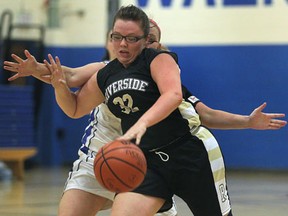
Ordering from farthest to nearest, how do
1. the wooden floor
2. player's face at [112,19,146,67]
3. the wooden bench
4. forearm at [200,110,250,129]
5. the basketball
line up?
1. the wooden bench
2. the wooden floor
3. forearm at [200,110,250,129]
4. player's face at [112,19,146,67]
5. the basketball

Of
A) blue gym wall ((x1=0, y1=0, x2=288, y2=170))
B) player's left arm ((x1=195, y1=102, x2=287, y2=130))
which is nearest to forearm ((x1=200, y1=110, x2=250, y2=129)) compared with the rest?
player's left arm ((x1=195, y1=102, x2=287, y2=130))

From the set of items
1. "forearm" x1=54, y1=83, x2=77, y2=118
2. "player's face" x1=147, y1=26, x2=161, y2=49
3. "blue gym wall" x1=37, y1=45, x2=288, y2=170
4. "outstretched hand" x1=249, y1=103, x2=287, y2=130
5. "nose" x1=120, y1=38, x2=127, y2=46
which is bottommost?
"blue gym wall" x1=37, y1=45, x2=288, y2=170

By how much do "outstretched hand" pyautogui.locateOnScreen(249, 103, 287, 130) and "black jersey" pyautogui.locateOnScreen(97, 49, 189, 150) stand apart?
0.54 metres

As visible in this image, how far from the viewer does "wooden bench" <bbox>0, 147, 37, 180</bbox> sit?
11.1 meters

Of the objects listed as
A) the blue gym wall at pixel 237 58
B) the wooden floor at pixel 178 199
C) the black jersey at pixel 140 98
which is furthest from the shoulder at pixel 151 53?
the blue gym wall at pixel 237 58

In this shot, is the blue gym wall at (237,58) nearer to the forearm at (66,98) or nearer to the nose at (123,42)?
the forearm at (66,98)

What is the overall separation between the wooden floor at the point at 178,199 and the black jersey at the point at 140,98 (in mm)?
3608

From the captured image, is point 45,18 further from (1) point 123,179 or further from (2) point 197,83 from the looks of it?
(1) point 123,179

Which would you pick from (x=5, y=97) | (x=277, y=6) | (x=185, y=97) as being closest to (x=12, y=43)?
(x=5, y=97)

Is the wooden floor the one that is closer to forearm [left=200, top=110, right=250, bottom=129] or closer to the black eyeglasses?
forearm [left=200, top=110, right=250, bottom=129]

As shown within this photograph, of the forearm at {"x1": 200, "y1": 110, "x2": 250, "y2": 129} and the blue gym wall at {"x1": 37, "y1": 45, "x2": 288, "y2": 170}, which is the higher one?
the forearm at {"x1": 200, "y1": 110, "x2": 250, "y2": 129}

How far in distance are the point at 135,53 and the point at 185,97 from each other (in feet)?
1.62

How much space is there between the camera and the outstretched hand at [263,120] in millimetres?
4512

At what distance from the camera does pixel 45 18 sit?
1348 cm
